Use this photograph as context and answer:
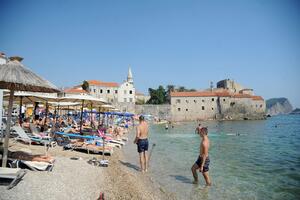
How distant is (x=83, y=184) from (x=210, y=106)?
66.7 m

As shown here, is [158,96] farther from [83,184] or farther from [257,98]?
[83,184]

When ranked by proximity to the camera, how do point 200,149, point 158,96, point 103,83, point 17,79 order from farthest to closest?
point 158,96
point 103,83
point 200,149
point 17,79

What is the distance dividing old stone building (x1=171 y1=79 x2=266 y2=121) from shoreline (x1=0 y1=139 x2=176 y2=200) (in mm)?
60741

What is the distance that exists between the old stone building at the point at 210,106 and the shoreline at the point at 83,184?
6074cm

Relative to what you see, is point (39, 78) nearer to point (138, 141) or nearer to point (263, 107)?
point (138, 141)

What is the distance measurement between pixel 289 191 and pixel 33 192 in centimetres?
686

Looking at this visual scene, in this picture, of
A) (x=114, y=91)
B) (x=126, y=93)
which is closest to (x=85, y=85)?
(x=114, y=91)

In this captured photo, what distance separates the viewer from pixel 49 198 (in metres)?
4.35

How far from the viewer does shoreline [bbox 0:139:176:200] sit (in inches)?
178

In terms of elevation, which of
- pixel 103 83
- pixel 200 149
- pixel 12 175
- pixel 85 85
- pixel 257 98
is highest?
pixel 103 83

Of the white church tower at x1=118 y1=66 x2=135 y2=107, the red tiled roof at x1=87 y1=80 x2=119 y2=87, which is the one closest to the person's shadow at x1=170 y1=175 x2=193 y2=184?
the white church tower at x1=118 y1=66 x2=135 y2=107

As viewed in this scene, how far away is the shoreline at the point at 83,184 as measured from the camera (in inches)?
178

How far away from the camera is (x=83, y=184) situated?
18.1 ft

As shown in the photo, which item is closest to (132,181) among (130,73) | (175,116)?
(175,116)
